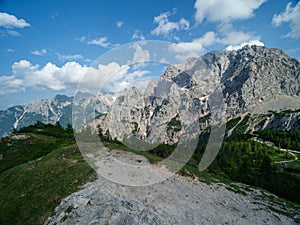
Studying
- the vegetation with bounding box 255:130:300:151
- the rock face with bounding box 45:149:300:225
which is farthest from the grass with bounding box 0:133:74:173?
the vegetation with bounding box 255:130:300:151

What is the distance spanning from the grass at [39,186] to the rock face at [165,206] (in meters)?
1.36

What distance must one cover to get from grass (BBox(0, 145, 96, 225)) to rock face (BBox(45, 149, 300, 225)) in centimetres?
136

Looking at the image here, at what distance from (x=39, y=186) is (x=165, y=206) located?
11849mm

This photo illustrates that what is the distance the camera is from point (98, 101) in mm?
15344

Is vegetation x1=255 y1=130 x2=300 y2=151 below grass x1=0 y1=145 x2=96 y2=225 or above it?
below

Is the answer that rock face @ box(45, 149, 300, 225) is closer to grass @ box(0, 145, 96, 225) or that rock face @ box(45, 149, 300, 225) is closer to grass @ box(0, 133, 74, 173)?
grass @ box(0, 145, 96, 225)

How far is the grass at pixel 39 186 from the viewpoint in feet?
46.8

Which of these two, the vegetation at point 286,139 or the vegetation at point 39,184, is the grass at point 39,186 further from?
the vegetation at point 286,139

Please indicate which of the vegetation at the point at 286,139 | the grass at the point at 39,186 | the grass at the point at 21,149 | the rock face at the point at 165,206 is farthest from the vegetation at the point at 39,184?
the vegetation at the point at 286,139

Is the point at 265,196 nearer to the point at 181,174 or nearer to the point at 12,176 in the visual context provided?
the point at 181,174

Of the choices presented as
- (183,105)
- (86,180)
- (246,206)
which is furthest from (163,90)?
(246,206)

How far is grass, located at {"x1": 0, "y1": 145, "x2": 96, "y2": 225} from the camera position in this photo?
1425cm

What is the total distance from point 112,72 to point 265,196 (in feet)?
70.3

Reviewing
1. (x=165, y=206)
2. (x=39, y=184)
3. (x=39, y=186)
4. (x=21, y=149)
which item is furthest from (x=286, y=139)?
(x=39, y=186)
